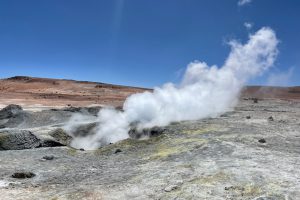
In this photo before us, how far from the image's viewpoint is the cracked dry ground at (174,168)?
8828 mm

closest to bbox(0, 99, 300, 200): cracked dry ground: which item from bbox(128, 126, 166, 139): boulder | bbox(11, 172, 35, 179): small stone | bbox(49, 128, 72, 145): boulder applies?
bbox(11, 172, 35, 179): small stone

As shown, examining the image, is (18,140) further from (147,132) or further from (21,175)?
(21,175)

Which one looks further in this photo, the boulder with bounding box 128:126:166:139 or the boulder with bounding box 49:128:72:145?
the boulder with bounding box 49:128:72:145

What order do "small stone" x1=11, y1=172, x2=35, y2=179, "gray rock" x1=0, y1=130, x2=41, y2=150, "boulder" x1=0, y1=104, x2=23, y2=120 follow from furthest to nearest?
"boulder" x1=0, y1=104, x2=23, y2=120 → "gray rock" x1=0, y1=130, x2=41, y2=150 → "small stone" x1=11, y1=172, x2=35, y2=179

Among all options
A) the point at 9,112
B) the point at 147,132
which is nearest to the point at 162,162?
the point at 147,132

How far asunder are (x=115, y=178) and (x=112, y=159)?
285 cm

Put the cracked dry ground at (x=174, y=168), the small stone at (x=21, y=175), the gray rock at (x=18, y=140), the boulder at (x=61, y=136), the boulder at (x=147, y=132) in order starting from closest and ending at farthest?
the cracked dry ground at (x=174, y=168)
the small stone at (x=21, y=175)
the gray rock at (x=18, y=140)
the boulder at (x=147, y=132)
the boulder at (x=61, y=136)

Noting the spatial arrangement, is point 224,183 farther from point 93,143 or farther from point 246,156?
point 93,143

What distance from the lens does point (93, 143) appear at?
19.0 metres

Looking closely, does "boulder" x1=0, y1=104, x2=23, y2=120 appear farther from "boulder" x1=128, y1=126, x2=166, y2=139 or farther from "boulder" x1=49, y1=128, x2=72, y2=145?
"boulder" x1=128, y1=126, x2=166, y2=139

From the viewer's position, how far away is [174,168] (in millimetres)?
10711

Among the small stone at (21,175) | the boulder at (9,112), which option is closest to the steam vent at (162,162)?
the small stone at (21,175)

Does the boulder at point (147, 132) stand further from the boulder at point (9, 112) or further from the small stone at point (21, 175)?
the boulder at point (9, 112)

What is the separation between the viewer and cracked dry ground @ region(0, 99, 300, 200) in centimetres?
883
